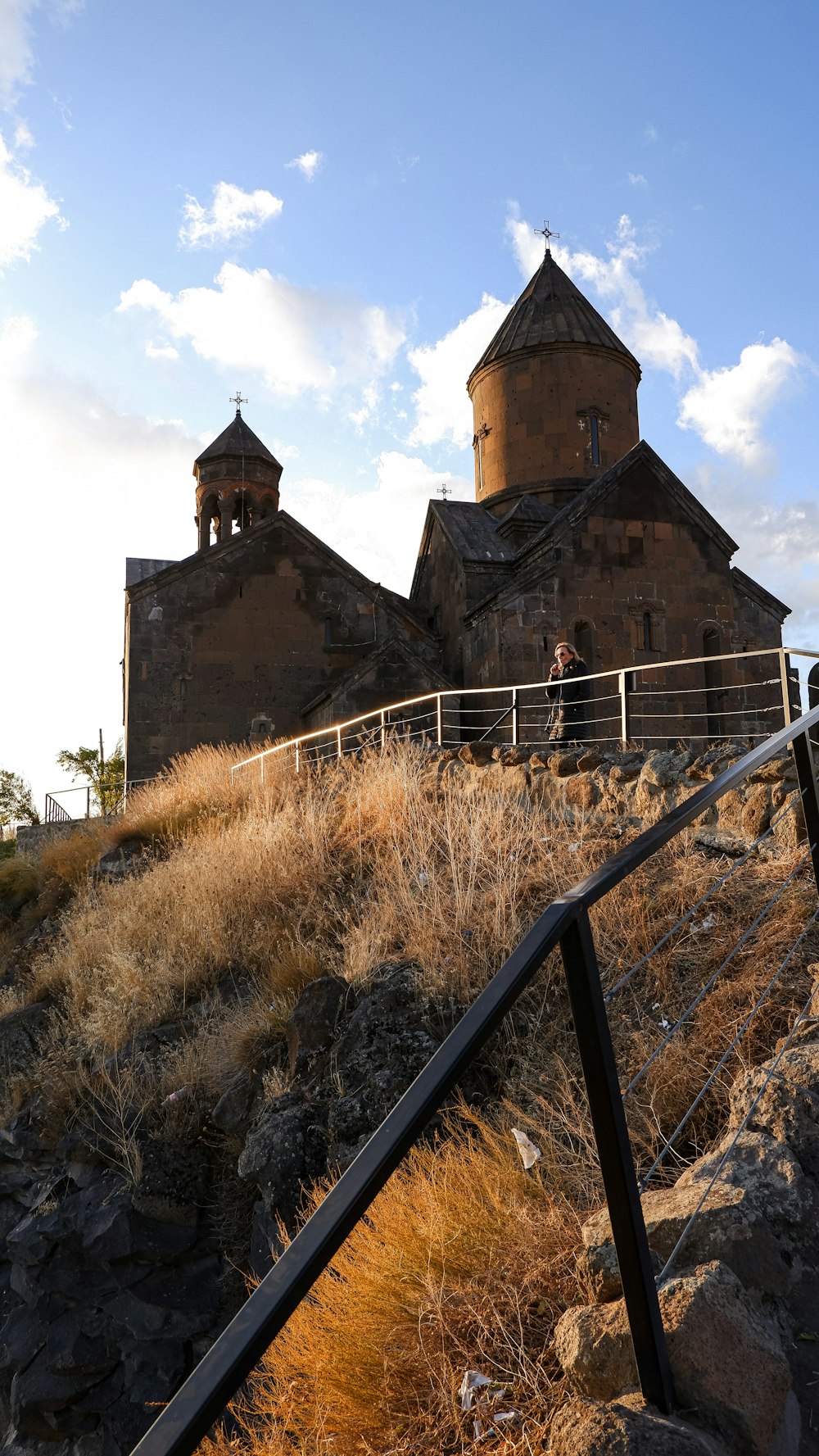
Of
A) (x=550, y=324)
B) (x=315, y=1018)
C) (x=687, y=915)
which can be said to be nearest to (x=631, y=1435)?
(x=687, y=915)

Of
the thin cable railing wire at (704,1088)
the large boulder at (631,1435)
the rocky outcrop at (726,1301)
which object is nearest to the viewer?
the large boulder at (631,1435)

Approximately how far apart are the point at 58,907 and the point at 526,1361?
10816 mm

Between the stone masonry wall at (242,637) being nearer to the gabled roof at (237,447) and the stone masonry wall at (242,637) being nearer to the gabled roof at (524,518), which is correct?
the gabled roof at (524,518)

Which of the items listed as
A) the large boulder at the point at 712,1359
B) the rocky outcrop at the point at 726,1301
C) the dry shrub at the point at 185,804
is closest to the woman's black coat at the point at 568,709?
the dry shrub at the point at 185,804

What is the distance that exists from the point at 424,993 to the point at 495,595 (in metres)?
12.9

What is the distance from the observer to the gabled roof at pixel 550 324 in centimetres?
2178

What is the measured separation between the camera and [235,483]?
24.1m

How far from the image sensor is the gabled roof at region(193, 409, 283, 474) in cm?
2425

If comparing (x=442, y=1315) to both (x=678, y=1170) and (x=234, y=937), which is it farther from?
(x=234, y=937)

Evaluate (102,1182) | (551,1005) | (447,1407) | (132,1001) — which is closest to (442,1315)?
(447,1407)

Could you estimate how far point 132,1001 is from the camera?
746 cm

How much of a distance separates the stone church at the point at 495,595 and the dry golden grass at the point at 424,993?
6.65 meters

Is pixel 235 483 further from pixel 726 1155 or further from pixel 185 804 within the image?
→ pixel 726 1155

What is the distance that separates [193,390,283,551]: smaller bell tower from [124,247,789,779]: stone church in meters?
3.51
